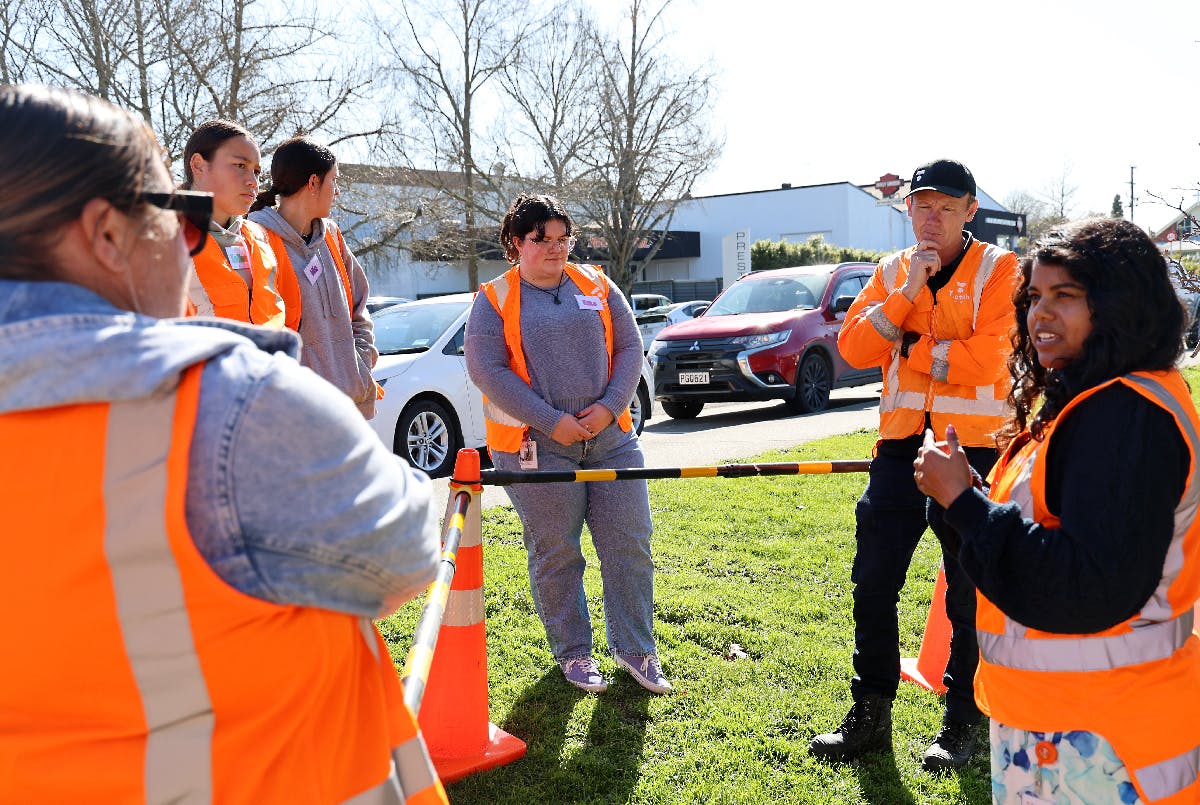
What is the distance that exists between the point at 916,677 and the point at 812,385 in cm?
936

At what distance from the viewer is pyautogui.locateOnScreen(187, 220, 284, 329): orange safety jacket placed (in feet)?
12.1

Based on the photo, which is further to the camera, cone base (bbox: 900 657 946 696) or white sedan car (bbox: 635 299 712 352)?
white sedan car (bbox: 635 299 712 352)

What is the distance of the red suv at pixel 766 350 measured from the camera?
12969 mm

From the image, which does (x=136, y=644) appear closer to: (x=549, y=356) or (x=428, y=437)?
(x=549, y=356)

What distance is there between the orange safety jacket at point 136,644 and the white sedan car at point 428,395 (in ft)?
25.3

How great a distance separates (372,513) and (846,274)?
13.8m

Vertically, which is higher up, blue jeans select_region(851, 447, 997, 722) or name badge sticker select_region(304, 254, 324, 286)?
name badge sticker select_region(304, 254, 324, 286)

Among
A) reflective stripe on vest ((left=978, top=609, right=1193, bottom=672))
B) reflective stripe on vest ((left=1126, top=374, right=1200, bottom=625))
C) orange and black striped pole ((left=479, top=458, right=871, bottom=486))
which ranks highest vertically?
reflective stripe on vest ((left=1126, top=374, right=1200, bottom=625))

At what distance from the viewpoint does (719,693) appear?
14.0ft

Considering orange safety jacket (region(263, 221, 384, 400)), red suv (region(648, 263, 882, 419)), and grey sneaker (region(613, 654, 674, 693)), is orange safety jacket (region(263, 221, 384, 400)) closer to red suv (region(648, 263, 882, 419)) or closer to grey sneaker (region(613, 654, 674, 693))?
grey sneaker (region(613, 654, 674, 693))

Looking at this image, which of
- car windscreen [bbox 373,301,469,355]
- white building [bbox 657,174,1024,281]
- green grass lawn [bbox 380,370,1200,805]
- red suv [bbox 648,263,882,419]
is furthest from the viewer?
white building [bbox 657,174,1024,281]

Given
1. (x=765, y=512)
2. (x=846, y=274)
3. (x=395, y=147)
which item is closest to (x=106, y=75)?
(x=395, y=147)

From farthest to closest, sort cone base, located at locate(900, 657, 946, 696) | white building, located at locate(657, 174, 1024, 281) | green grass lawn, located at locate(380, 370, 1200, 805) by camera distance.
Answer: white building, located at locate(657, 174, 1024, 281)
cone base, located at locate(900, 657, 946, 696)
green grass lawn, located at locate(380, 370, 1200, 805)

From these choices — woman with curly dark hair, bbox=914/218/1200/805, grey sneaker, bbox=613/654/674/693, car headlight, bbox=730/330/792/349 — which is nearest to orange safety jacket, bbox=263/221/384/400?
grey sneaker, bbox=613/654/674/693
